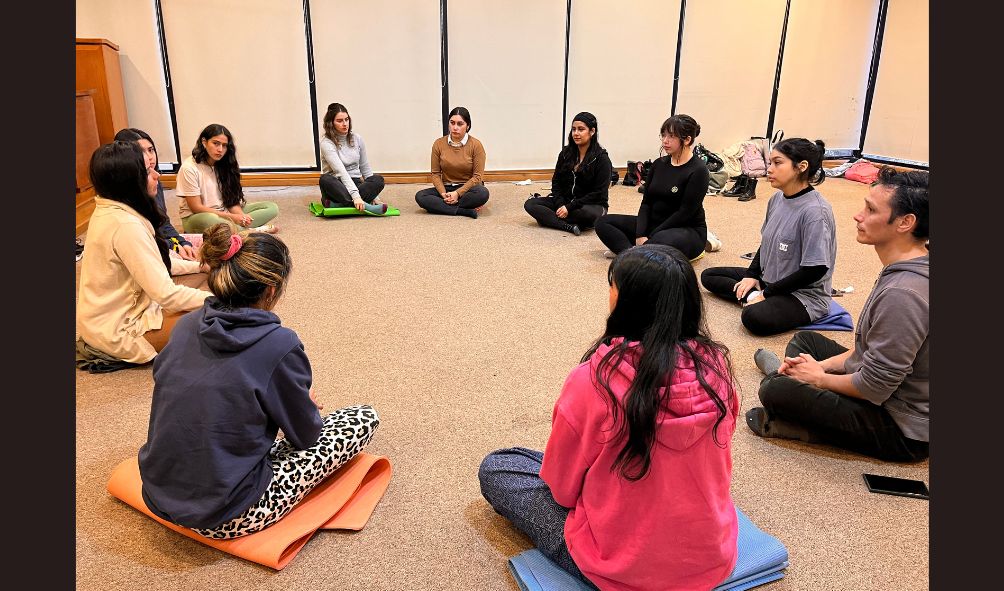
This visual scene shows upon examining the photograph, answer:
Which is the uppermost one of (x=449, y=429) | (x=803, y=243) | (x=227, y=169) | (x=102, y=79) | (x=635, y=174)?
(x=102, y=79)

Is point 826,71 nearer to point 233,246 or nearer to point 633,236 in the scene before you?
point 633,236

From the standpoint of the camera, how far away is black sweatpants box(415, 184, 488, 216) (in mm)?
5441

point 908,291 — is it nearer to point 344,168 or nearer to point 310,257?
point 310,257

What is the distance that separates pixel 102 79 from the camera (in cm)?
538

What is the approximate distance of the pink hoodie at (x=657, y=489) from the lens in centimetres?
133

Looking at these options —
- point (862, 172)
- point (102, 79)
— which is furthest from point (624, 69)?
point (102, 79)

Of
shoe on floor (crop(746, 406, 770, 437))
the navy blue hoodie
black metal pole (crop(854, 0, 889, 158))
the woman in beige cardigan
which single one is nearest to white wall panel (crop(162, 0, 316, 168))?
the woman in beige cardigan

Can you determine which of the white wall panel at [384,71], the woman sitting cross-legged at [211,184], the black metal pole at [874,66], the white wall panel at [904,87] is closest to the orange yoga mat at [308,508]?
the woman sitting cross-legged at [211,184]

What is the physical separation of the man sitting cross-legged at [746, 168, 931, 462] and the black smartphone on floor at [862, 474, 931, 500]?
107mm

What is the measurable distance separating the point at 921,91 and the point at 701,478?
7.71 m

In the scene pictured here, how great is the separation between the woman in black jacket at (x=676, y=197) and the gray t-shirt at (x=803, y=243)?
2.33 feet

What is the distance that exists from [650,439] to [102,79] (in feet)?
18.8

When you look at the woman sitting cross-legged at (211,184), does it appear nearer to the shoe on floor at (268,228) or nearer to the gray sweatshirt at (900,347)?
the shoe on floor at (268,228)

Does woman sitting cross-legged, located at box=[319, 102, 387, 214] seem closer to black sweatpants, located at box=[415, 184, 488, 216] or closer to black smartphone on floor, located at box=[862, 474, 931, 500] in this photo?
black sweatpants, located at box=[415, 184, 488, 216]
